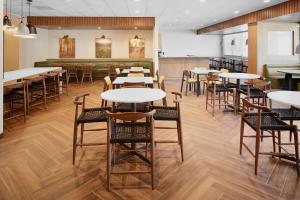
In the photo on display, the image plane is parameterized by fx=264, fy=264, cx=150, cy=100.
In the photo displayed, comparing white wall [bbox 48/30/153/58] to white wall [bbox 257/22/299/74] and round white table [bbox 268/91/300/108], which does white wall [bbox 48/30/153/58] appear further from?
round white table [bbox 268/91/300/108]

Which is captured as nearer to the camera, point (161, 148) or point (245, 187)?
point (245, 187)

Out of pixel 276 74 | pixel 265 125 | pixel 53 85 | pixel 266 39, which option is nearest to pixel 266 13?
pixel 266 39

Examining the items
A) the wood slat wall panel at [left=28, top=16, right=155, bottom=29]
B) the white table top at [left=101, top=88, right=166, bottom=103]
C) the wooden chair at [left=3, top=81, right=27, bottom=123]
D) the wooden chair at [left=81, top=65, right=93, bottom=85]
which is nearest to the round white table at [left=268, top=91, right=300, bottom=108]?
the white table top at [left=101, top=88, right=166, bottom=103]

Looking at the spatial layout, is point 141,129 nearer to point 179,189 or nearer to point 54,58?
point 179,189

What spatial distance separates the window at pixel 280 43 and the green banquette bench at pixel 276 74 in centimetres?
51

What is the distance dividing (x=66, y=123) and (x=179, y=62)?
747 centimetres

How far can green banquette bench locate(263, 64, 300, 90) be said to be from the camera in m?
8.38

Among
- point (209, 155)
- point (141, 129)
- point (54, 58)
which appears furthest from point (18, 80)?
point (54, 58)

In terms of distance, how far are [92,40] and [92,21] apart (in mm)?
2244

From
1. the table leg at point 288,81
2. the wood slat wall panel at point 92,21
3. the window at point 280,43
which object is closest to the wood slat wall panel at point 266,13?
the window at point 280,43

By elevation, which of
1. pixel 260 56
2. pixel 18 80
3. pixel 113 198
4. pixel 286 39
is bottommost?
pixel 113 198

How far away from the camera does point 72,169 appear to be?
9.68ft

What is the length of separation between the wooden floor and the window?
5667 millimetres

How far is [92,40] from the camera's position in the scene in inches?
485
